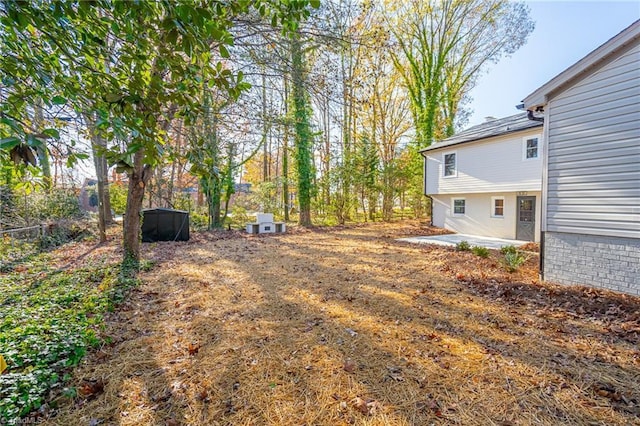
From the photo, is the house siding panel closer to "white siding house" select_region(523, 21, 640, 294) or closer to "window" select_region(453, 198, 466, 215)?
"white siding house" select_region(523, 21, 640, 294)

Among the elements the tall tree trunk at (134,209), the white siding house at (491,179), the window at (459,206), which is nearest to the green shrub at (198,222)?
the tall tree trunk at (134,209)

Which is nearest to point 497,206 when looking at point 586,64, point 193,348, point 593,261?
point 593,261

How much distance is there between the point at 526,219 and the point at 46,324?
1308cm

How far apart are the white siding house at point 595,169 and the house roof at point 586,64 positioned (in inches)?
0.4

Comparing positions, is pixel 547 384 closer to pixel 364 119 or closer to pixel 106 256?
pixel 106 256

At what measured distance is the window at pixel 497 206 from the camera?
38.9ft

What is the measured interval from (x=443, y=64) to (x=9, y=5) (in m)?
20.0

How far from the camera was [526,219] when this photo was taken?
1092 cm

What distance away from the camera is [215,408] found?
218 centimetres

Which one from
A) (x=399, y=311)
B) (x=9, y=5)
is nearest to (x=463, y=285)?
(x=399, y=311)

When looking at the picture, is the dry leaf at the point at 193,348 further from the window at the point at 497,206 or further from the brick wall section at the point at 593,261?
the window at the point at 497,206

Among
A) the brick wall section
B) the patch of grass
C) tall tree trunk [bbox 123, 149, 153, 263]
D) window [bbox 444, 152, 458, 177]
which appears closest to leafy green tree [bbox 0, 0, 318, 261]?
the patch of grass

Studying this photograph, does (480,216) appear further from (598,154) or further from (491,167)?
(598,154)

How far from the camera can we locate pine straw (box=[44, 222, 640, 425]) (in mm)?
2156
